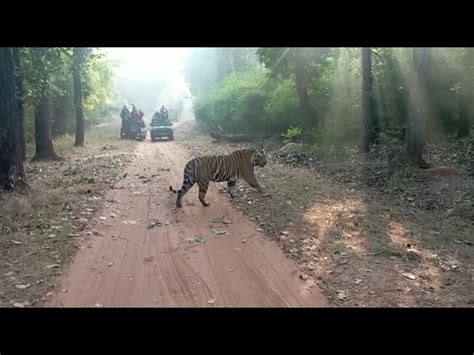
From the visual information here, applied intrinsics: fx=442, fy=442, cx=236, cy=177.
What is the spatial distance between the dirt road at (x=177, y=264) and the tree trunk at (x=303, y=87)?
32.0ft

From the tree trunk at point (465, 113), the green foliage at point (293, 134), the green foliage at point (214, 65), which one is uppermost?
the green foliage at point (214, 65)

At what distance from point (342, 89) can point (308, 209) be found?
10.4 meters

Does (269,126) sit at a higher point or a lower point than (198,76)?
lower

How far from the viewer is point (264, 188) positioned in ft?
34.3

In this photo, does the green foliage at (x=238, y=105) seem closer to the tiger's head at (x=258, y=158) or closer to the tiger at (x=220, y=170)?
the tiger's head at (x=258, y=158)

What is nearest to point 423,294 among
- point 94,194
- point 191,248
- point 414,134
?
point 191,248

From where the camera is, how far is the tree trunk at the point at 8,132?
9578 millimetres

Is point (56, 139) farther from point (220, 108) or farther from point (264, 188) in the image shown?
point (264, 188)

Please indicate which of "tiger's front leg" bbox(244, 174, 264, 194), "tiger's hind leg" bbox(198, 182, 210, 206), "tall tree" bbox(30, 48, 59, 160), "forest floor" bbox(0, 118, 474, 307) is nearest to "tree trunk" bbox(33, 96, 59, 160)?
"tall tree" bbox(30, 48, 59, 160)

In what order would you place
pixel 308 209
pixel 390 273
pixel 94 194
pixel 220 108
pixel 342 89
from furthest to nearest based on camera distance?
pixel 220 108, pixel 342 89, pixel 94 194, pixel 308 209, pixel 390 273

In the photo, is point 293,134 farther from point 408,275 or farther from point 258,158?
point 408,275

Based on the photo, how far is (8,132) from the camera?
31.9 ft

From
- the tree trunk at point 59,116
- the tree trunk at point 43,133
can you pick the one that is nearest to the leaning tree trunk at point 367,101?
the tree trunk at point 43,133

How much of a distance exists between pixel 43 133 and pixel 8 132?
27.2ft
